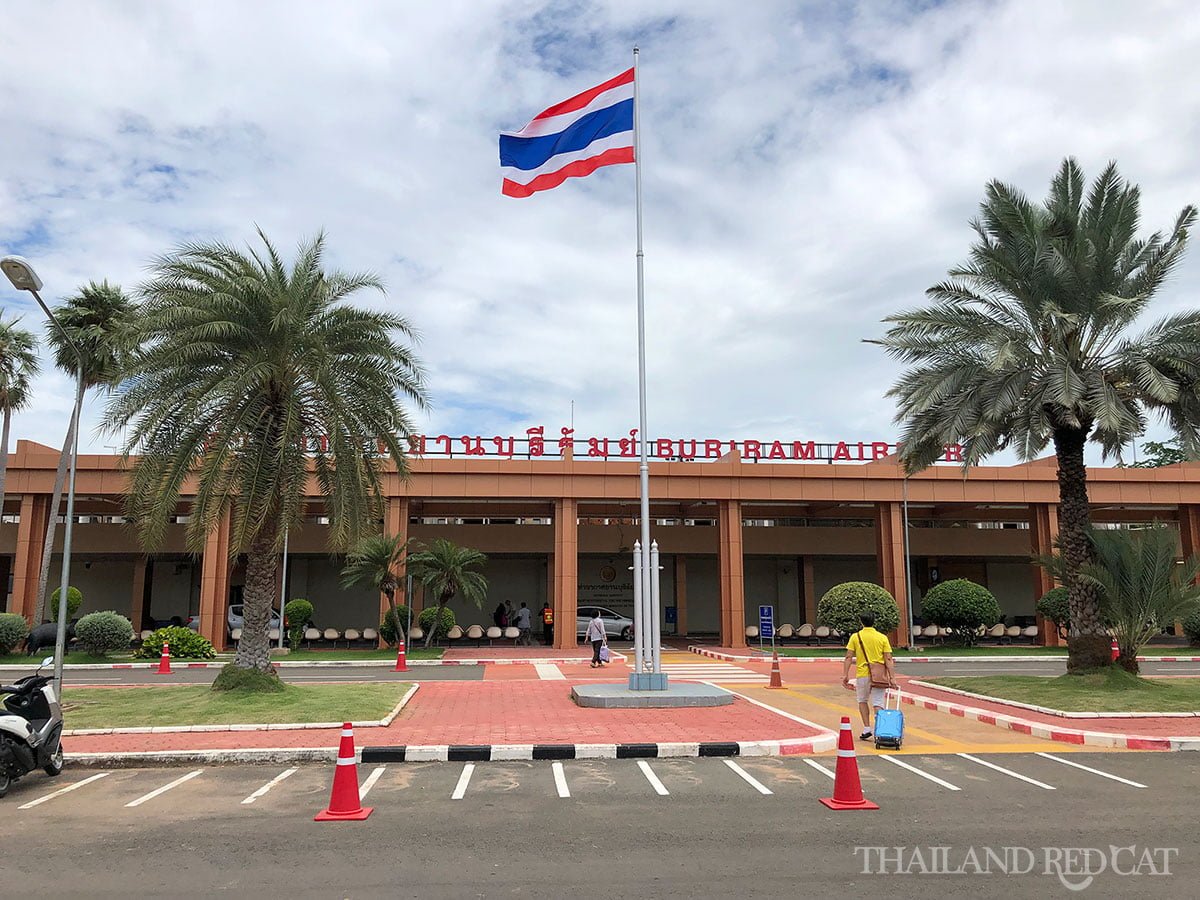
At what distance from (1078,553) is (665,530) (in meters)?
24.9

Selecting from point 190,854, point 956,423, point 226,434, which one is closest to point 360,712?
point 226,434

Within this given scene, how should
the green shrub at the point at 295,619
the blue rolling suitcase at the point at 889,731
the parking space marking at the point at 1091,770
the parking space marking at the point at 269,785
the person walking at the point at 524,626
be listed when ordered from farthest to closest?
1. the person walking at the point at 524,626
2. the green shrub at the point at 295,619
3. the blue rolling suitcase at the point at 889,731
4. the parking space marking at the point at 1091,770
5. the parking space marking at the point at 269,785

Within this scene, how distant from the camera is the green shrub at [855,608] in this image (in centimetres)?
2975

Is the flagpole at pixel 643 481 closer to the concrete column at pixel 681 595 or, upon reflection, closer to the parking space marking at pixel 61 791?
the parking space marking at pixel 61 791

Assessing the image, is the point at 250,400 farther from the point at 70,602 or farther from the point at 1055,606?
the point at 1055,606

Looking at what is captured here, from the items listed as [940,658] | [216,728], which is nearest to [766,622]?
[940,658]

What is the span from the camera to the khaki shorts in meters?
12.1

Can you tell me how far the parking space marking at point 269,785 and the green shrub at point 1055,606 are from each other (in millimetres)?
28402

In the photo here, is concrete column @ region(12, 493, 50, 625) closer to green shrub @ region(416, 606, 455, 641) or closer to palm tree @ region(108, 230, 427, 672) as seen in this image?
green shrub @ region(416, 606, 455, 641)

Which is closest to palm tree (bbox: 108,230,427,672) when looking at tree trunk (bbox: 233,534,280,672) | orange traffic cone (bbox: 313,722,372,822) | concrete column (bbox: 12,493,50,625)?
tree trunk (bbox: 233,534,280,672)

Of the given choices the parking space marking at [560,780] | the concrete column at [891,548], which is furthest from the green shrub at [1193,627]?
the parking space marking at [560,780]

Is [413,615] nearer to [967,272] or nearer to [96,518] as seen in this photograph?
[96,518]

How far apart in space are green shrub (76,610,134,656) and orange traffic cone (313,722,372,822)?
74.4ft

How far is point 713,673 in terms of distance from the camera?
77.2ft
